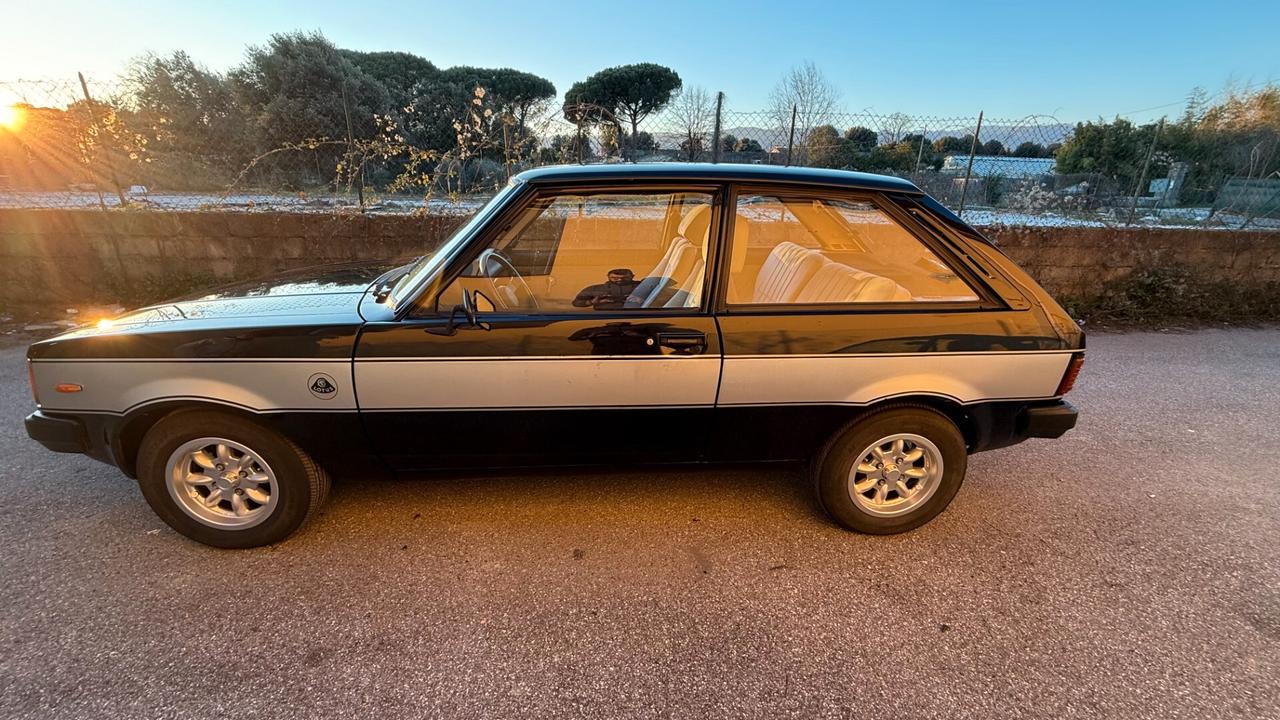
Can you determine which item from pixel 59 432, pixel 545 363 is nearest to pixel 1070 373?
pixel 545 363

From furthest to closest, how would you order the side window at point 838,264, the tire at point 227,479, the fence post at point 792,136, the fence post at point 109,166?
the fence post at point 792,136 → the fence post at point 109,166 → the side window at point 838,264 → the tire at point 227,479

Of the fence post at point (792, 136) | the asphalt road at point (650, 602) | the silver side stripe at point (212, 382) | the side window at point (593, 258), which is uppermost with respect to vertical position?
the fence post at point (792, 136)

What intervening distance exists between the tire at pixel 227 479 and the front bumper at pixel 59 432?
0.88ft

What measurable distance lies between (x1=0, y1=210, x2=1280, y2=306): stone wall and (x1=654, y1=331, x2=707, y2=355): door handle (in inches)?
173

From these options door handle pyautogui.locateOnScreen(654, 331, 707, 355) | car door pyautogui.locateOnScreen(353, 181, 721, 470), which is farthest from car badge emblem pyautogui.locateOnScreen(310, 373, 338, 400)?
door handle pyautogui.locateOnScreen(654, 331, 707, 355)

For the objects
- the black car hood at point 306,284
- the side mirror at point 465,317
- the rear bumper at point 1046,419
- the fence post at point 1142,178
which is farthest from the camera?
the fence post at point 1142,178

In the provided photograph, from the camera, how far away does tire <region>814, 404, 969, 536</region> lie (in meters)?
2.60

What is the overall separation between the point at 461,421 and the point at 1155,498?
3.56 meters

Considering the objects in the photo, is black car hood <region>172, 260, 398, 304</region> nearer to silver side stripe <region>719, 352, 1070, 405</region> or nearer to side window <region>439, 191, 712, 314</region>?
side window <region>439, 191, 712, 314</region>

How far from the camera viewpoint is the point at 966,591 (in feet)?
7.92

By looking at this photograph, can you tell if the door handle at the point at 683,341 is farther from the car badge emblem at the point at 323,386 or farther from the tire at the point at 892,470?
the car badge emblem at the point at 323,386

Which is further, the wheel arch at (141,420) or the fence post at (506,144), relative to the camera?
the fence post at (506,144)

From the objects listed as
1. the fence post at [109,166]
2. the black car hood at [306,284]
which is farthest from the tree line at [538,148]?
the black car hood at [306,284]

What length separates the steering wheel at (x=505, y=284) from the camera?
96.7 inches
